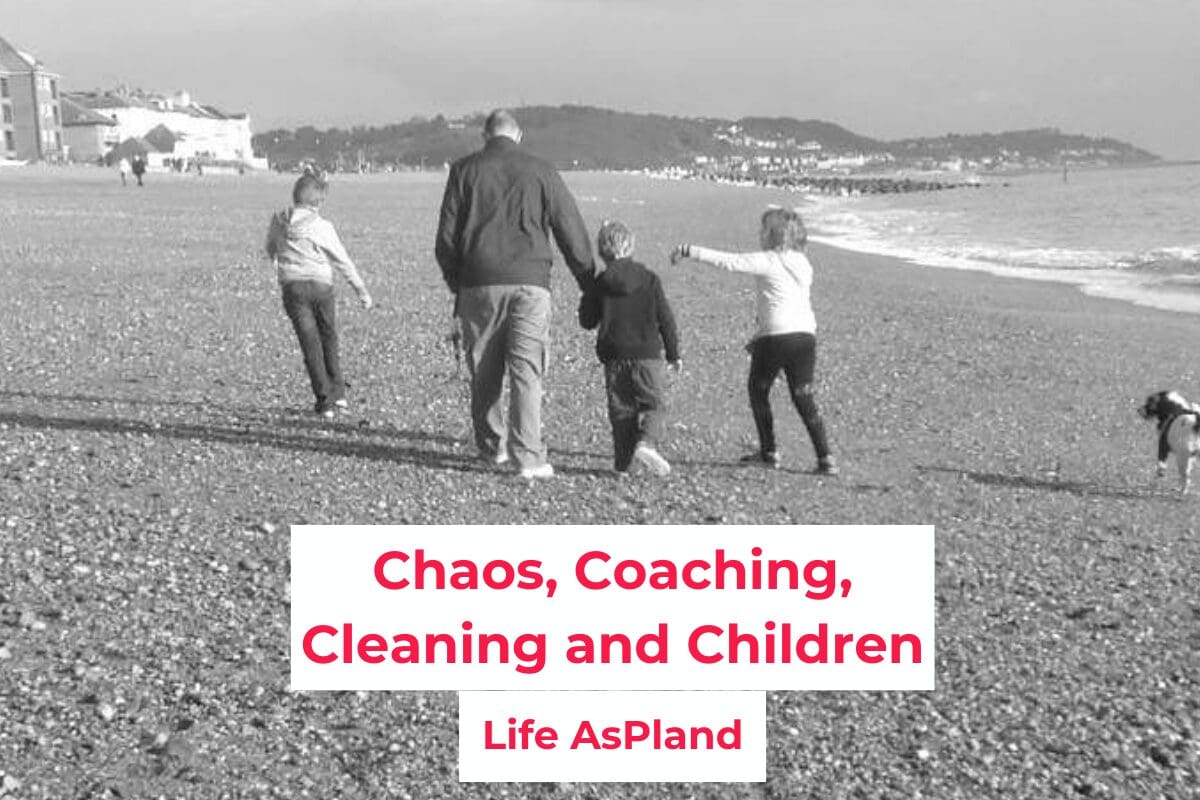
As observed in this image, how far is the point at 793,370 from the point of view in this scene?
7.98m

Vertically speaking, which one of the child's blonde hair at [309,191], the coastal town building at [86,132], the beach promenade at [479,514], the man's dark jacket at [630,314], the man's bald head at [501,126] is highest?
the coastal town building at [86,132]

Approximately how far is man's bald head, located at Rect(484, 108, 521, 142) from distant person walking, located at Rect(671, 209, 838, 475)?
4.52 feet

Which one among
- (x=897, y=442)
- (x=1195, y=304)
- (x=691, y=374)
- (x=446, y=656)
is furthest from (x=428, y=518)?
(x=1195, y=304)

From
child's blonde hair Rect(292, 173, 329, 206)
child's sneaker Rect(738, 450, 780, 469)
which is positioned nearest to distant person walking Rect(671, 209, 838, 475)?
child's sneaker Rect(738, 450, 780, 469)

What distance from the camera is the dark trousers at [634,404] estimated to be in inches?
305

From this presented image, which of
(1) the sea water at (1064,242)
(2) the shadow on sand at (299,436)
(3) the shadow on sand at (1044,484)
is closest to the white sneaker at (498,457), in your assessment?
(2) the shadow on sand at (299,436)

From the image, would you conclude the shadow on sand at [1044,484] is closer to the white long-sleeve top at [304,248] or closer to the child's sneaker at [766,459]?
the child's sneaker at [766,459]

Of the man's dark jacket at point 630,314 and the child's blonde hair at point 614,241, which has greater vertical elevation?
the child's blonde hair at point 614,241

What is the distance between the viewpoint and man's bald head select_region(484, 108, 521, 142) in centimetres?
732

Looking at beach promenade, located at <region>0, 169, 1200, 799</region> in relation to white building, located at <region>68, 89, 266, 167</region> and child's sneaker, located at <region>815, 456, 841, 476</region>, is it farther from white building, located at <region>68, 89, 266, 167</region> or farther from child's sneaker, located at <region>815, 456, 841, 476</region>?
white building, located at <region>68, 89, 266, 167</region>

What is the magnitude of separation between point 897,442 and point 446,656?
5.89 m

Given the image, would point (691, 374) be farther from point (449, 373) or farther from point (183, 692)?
point (183, 692)

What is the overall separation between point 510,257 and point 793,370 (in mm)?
1868

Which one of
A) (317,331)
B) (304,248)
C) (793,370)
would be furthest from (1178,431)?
(304,248)
